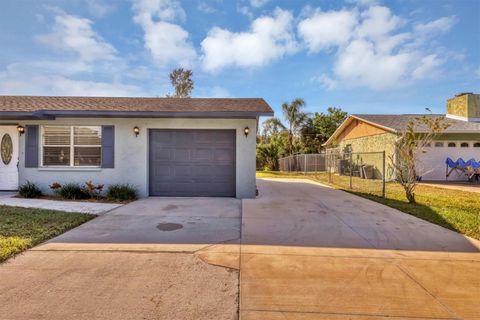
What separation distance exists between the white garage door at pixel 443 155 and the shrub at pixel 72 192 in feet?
58.6

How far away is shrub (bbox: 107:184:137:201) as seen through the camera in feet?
30.3

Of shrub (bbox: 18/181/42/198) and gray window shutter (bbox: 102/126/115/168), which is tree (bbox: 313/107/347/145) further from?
shrub (bbox: 18/181/42/198)

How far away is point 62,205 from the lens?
317 inches

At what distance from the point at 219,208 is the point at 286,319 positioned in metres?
5.34

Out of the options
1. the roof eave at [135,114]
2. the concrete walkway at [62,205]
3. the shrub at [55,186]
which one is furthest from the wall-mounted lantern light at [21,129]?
the concrete walkway at [62,205]

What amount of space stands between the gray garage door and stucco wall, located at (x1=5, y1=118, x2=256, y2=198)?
10.9 inches

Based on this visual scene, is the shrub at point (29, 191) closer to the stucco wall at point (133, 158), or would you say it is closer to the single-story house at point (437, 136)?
the stucco wall at point (133, 158)

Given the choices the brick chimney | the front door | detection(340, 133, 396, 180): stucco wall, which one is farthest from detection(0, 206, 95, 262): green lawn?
the brick chimney

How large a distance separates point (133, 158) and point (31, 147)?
3660mm

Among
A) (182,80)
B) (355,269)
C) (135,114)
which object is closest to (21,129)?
(135,114)

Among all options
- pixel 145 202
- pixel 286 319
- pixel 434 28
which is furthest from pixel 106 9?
pixel 434 28

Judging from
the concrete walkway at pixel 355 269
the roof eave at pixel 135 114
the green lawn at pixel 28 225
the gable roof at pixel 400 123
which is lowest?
the concrete walkway at pixel 355 269

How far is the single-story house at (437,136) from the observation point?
16.8m

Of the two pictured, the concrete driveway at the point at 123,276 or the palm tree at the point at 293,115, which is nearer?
the concrete driveway at the point at 123,276
